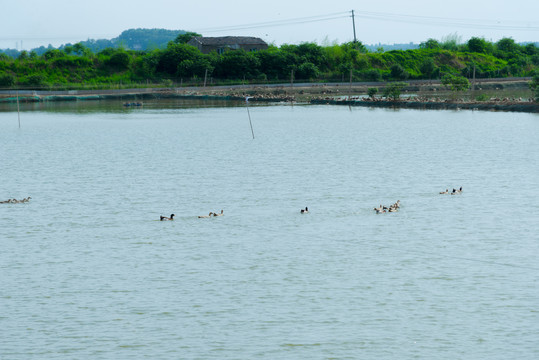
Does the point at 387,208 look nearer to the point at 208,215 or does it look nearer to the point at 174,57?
the point at 208,215

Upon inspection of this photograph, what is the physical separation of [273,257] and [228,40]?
522 feet

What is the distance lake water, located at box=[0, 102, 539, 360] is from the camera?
18.5 metres

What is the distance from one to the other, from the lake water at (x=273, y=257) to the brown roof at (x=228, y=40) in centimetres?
12493

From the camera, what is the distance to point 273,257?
85.6ft

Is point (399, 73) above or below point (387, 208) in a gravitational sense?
above

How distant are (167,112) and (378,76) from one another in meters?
69.3

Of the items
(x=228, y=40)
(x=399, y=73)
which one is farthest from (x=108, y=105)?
(x=399, y=73)

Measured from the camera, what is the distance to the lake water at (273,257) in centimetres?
1855

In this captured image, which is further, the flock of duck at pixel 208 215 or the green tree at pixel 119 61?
the green tree at pixel 119 61

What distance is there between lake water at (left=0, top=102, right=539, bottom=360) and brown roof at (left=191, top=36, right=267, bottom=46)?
125 m

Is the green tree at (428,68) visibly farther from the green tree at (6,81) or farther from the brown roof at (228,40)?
the green tree at (6,81)

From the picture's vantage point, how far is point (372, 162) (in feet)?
167

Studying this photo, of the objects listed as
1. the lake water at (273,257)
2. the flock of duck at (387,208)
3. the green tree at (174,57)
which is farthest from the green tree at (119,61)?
the flock of duck at (387,208)

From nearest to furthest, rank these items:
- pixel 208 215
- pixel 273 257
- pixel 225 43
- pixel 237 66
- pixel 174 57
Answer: pixel 273 257 → pixel 208 215 → pixel 174 57 → pixel 237 66 → pixel 225 43
